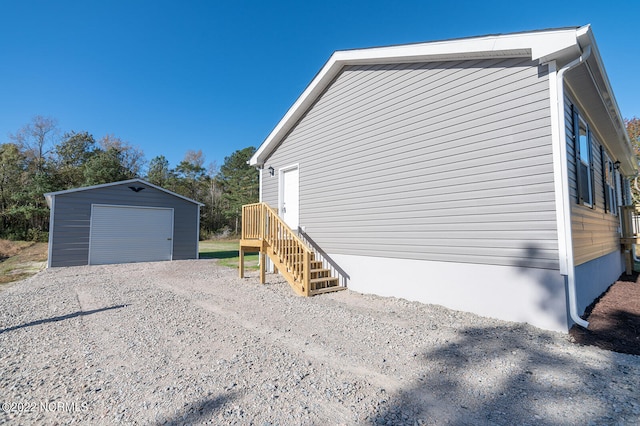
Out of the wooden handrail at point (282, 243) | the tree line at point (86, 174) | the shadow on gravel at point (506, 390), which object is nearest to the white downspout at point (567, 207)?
the shadow on gravel at point (506, 390)

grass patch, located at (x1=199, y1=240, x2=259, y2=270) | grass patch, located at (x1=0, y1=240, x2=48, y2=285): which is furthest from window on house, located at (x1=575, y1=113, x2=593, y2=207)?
grass patch, located at (x1=0, y1=240, x2=48, y2=285)

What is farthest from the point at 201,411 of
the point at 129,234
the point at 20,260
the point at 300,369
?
the point at 20,260

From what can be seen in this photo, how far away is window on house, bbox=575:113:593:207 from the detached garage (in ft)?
42.7

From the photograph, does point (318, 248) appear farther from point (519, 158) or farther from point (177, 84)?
point (177, 84)

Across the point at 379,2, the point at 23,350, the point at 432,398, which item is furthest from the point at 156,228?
the point at 432,398

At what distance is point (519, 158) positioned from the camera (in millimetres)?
3896

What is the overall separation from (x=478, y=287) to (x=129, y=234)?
1233 cm

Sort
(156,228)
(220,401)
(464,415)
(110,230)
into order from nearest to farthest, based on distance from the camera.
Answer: (464,415)
(220,401)
(110,230)
(156,228)

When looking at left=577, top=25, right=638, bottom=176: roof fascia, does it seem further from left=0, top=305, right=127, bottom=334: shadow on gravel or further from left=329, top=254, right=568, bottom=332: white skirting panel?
left=0, top=305, right=127, bottom=334: shadow on gravel

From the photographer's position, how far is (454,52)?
4.47 meters

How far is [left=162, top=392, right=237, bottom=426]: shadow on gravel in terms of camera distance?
72.7 inches

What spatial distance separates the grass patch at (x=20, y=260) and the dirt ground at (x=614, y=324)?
1196 centimetres

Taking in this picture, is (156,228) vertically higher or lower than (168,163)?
lower

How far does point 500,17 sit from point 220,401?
962 cm
